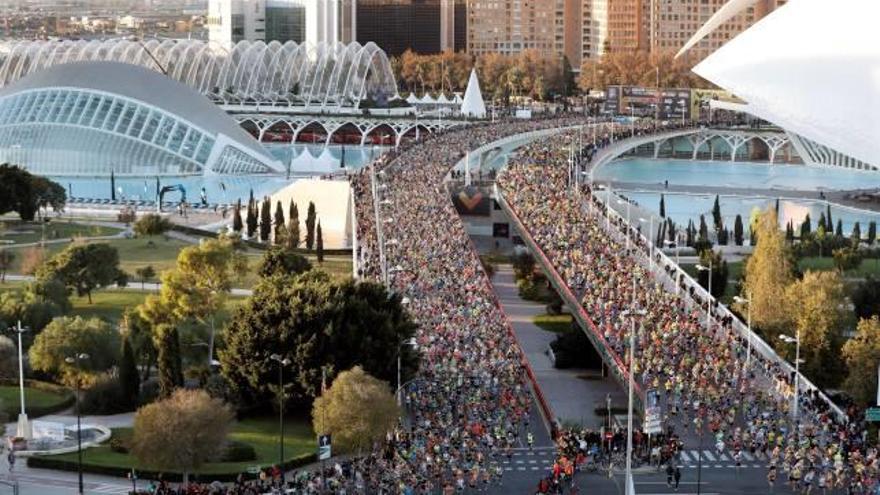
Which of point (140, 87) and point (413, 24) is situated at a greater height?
point (413, 24)

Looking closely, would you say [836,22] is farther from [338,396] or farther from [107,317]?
[107,317]

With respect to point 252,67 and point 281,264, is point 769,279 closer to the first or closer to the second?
point 281,264

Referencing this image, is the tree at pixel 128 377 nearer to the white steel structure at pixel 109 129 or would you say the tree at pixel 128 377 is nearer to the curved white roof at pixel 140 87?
the white steel structure at pixel 109 129

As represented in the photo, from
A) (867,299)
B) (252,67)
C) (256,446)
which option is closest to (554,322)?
(867,299)

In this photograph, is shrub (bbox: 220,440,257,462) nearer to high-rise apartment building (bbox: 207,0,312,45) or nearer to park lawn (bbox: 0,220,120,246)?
park lawn (bbox: 0,220,120,246)

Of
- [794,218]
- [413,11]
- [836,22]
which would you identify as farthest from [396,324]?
[413,11]

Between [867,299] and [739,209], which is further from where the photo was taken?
[739,209]

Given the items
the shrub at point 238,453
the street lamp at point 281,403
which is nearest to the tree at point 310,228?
the street lamp at point 281,403
